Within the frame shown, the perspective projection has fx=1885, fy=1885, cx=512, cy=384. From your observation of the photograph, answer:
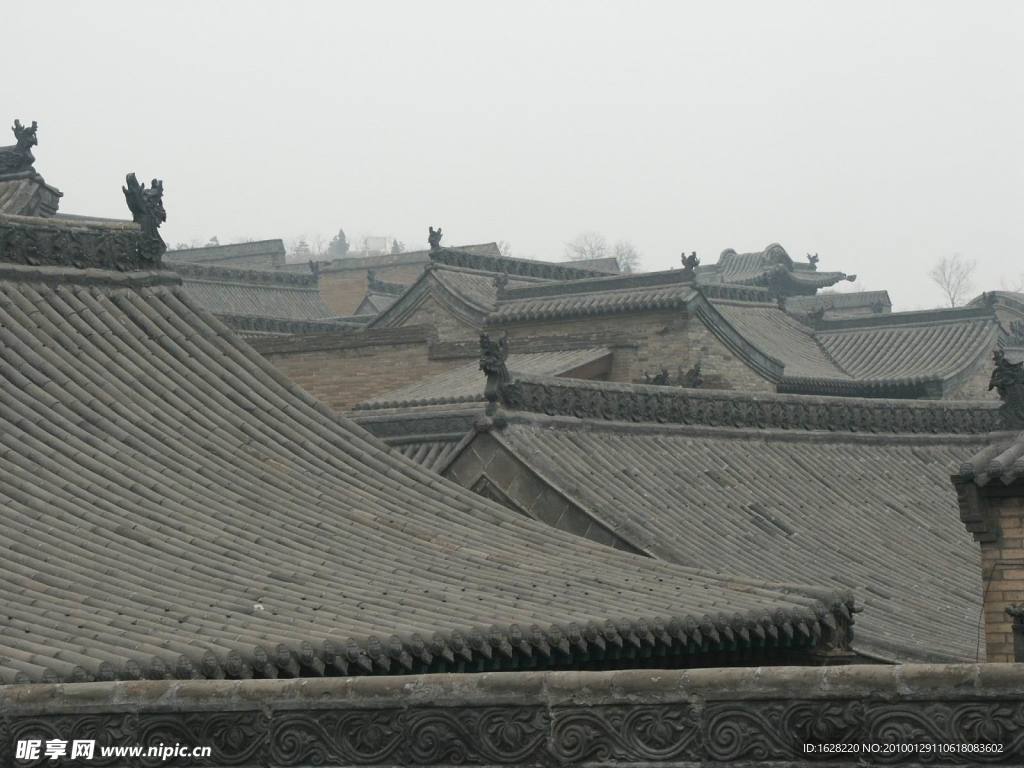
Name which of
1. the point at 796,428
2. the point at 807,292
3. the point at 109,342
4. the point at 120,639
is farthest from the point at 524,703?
the point at 807,292

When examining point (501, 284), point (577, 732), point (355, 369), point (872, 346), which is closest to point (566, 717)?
point (577, 732)

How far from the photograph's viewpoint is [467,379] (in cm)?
2650

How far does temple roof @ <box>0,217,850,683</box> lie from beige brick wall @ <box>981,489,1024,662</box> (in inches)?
63.8

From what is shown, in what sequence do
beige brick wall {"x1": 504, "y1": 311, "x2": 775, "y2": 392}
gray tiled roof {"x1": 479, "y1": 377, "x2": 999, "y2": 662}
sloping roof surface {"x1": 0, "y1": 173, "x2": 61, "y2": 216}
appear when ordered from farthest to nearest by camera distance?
beige brick wall {"x1": 504, "y1": 311, "x2": 775, "y2": 392}, sloping roof surface {"x1": 0, "y1": 173, "x2": 61, "y2": 216}, gray tiled roof {"x1": 479, "y1": 377, "x2": 999, "y2": 662}

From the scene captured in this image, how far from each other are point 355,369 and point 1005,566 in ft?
50.7

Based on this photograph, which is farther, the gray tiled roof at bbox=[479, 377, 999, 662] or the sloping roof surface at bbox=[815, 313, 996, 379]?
the sloping roof surface at bbox=[815, 313, 996, 379]

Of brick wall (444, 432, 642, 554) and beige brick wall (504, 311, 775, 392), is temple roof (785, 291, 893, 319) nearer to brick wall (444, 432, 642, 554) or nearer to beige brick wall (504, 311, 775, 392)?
beige brick wall (504, 311, 775, 392)

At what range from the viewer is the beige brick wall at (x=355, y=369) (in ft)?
90.7

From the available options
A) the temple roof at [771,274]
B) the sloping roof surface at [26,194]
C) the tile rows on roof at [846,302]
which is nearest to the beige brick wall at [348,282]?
the temple roof at [771,274]

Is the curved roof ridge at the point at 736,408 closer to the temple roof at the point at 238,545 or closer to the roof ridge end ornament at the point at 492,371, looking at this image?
the roof ridge end ornament at the point at 492,371

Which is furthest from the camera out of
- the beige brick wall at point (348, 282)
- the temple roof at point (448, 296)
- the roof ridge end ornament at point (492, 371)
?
the beige brick wall at point (348, 282)

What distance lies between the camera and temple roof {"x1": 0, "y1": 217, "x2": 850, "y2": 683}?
9109 millimetres

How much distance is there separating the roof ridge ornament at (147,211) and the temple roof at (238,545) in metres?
0.09

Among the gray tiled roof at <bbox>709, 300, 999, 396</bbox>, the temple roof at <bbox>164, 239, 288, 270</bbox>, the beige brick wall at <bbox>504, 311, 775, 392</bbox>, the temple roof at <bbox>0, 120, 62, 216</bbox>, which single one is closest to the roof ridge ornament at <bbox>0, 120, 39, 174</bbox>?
the temple roof at <bbox>0, 120, 62, 216</bbox>
